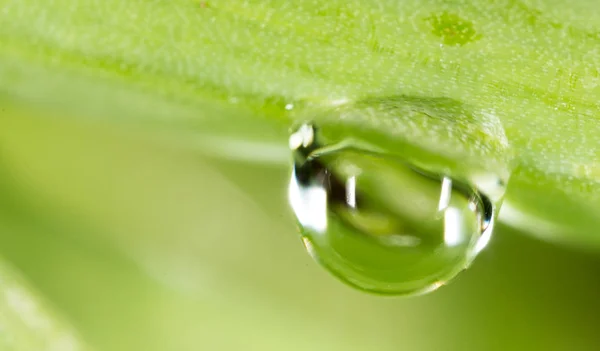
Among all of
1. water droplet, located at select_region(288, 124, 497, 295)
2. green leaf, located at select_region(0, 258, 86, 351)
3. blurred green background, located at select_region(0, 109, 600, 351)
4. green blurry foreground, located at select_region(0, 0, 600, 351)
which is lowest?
blurred green background, located at select_region(0, 109, 600, 351)

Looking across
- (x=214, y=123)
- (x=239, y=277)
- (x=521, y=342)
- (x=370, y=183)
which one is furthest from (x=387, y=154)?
(x=521, y=342)

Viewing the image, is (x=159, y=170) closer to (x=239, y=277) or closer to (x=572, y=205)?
(x=239, y=277)

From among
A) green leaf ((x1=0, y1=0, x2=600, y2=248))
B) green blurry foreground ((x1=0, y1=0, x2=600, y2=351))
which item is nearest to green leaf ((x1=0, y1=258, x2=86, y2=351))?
A: green blurry foreground ((x1=0, y1=0, x2=600, y2=351))

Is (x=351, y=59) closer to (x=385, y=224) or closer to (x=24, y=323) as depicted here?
(x=385, y=224)

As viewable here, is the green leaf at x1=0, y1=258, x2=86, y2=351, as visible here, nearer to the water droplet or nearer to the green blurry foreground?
the green blurry foreground

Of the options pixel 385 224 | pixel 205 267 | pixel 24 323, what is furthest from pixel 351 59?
pixel 205 267

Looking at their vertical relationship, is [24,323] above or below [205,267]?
above
